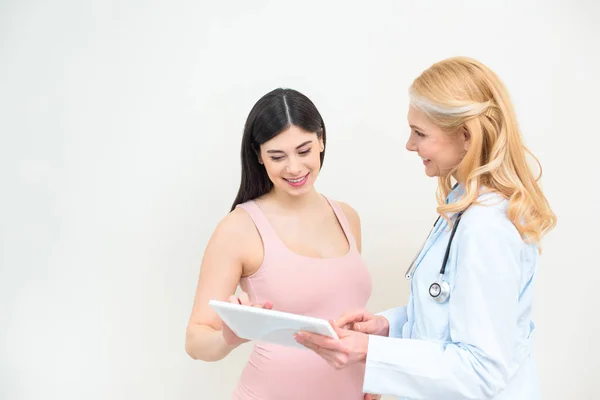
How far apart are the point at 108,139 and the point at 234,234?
1.28 m

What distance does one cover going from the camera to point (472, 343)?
176 centimetres

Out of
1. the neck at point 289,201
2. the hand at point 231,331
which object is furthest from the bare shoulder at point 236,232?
the hand at point 231,331

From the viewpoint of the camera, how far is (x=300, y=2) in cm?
352

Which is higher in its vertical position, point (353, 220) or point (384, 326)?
point (353, 220)

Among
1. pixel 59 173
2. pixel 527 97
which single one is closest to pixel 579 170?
pixel 527 97

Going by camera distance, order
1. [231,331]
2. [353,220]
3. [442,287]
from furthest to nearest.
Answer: [353,220] < [231,331] < [442,287]

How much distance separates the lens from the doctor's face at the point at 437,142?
6.38ft

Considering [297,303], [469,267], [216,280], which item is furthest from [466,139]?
[216,280]

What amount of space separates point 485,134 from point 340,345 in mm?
691

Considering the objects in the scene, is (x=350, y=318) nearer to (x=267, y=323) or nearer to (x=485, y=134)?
(x=267, y=323)

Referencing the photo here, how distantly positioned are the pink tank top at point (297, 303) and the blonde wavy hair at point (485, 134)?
0.73 m

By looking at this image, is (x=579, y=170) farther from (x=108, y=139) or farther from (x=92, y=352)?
(x=92, y=352)

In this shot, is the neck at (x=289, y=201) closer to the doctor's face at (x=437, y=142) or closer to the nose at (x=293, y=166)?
the nose at (x=293, y=166)

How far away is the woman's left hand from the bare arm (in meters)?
0.57
